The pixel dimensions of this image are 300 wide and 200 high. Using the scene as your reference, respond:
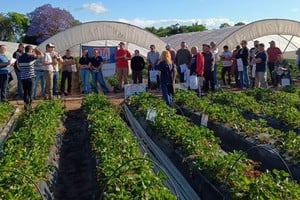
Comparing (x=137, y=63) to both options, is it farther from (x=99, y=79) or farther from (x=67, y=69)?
(x=67, y=69)

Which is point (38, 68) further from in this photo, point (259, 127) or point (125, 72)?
point (259, 127)

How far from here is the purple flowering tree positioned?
157 feet

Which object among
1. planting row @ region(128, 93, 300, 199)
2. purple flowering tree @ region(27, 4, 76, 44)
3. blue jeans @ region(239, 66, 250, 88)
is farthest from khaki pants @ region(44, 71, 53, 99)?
purple flowering tree @ region(27, 4, 76, 44)

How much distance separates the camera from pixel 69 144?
10.0 metres

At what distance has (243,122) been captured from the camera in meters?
9.23

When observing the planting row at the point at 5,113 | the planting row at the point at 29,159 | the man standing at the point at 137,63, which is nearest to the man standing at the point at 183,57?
the man standing at the point at 137,63

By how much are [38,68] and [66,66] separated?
158cm

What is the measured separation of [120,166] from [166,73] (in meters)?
7.12

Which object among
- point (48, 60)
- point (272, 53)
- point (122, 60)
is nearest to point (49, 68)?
point (48, 60)

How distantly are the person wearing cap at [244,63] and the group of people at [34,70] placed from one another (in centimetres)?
533

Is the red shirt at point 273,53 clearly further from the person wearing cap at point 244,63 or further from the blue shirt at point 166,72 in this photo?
the blue shirt at point 166,72

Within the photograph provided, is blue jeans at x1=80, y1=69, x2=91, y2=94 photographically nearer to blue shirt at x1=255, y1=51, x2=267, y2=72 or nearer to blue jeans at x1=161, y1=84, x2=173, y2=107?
blue jeans at x1=161, y1=84, x2=173, y2=107

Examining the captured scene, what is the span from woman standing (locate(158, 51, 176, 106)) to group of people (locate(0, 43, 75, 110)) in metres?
3.04

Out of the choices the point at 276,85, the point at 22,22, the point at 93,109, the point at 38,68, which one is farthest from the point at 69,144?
the point at 22,22
